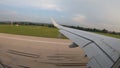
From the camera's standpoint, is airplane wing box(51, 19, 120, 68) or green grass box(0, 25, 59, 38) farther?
green grass box(0, 25, 59, 38)

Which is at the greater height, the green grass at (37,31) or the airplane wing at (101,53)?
the airplane wing at (101,53)

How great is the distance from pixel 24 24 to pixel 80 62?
62.9 metres

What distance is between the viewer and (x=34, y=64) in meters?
18.3

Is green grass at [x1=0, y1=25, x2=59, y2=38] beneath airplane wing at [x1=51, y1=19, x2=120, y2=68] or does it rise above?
beneath

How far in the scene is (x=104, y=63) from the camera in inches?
321

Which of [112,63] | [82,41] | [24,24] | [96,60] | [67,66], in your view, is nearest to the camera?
[112,63]

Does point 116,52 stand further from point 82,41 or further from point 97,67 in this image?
point 82,41

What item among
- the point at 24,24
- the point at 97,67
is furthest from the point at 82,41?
the point at 24,24

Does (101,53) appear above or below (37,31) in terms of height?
above

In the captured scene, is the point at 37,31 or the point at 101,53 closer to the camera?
the point at 101,53

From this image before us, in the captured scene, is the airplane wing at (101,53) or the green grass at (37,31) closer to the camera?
the airplane wing at (101,53)

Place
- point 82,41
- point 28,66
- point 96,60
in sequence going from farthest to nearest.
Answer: point 28,66 → point 82,41 → point 96,60

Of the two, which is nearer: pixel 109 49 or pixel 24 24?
pixel 109 49

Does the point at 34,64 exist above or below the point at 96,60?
below
